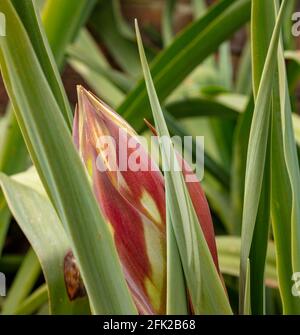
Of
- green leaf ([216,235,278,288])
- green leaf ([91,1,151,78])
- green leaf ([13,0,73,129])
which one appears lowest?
green leaf ([216,235,278,288])

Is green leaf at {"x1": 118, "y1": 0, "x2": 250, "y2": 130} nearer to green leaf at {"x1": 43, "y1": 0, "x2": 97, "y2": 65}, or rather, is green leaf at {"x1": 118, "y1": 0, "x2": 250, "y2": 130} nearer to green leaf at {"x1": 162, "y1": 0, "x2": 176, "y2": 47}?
green leaf at {"x1": 43, "y1": 0, "x2": 97, "y2": 65}

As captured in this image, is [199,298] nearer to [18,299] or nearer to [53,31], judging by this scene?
[53,31]

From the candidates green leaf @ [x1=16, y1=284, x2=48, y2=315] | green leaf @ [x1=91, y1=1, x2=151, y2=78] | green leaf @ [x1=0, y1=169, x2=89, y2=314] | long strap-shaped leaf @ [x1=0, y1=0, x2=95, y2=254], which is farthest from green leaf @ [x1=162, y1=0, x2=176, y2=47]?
green leaf @ [x1=0, y1=169, x2=89, y2=314]

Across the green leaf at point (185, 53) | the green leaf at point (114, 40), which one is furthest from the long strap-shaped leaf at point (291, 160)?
the green leaf at point (114, 40)

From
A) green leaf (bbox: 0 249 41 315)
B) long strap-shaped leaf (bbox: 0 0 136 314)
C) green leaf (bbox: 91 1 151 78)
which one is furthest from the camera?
green leaf (bbox: 91 1 151 78)

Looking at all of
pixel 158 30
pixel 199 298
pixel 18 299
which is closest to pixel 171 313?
pixel 199 298

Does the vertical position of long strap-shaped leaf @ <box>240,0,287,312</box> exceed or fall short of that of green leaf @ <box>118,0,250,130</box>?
it falls short
